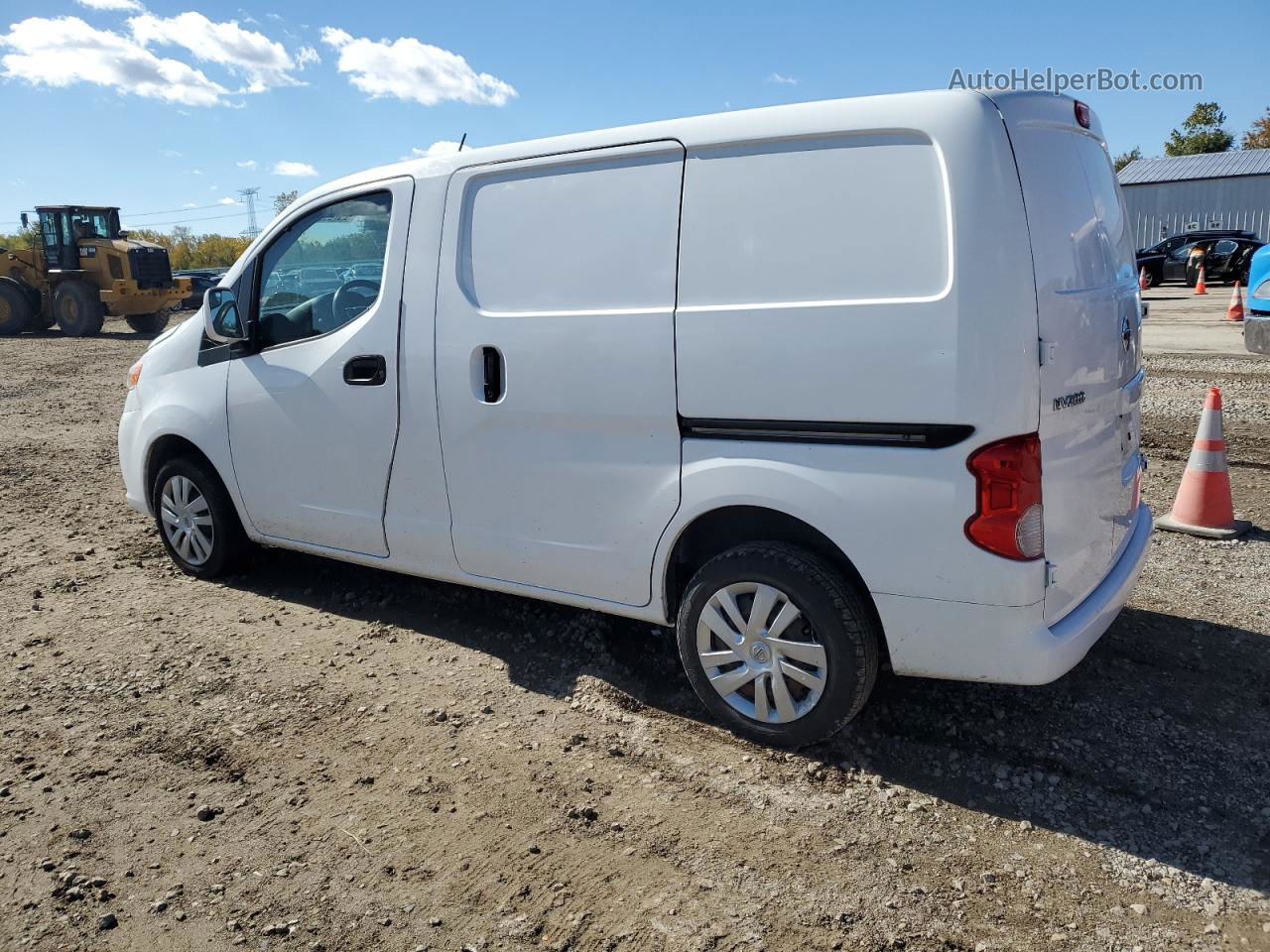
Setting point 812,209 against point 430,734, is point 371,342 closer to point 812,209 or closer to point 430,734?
point 430,734

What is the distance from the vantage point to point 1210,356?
12094 millimetres

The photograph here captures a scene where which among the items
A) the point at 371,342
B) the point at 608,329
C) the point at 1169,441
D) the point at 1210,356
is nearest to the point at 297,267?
the point at 371,342

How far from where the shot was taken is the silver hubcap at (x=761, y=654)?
129 inches

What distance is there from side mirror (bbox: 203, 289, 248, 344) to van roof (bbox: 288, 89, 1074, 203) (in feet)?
4.90

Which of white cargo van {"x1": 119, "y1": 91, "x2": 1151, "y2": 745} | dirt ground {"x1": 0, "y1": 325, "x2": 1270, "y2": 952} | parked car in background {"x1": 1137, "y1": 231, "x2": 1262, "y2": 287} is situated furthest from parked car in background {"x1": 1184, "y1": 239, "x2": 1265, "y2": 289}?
white cargo van {"x1": 119, "y1": 91, "x2": 1151, "y2": 745}

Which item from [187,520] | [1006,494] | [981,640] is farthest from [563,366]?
[187,520]

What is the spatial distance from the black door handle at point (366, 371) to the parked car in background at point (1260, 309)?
9172 mm

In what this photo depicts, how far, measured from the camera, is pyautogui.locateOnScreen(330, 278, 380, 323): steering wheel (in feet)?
13.8

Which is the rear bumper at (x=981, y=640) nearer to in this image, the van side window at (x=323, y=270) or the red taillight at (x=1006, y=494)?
the red taillight at (x=1006, y=494)

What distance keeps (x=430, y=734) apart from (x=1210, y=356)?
1179 centimetres

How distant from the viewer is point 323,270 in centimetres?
448

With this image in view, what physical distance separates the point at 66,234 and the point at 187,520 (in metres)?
21.7

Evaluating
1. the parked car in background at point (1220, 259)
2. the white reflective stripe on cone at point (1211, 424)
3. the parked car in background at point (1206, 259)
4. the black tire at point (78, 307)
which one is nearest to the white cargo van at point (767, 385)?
the white reflective stripe on cone at point (1211, 424)

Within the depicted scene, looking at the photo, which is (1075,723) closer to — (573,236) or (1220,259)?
(573,236)
